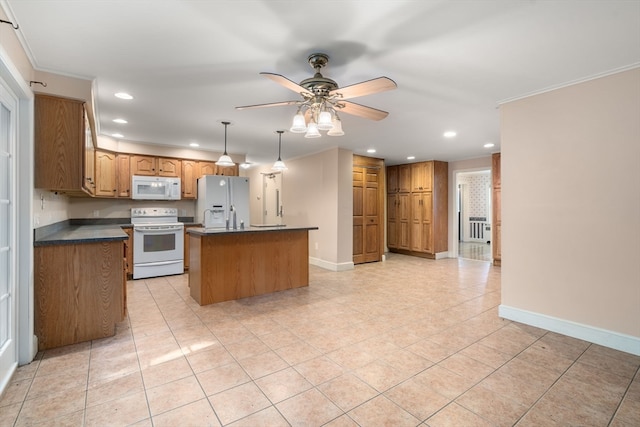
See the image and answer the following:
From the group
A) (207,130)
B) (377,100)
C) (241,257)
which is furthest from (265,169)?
(377,100)

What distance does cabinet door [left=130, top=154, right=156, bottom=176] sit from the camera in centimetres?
528

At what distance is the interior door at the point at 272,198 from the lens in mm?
7383

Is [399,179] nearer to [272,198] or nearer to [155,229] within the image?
[272,198]

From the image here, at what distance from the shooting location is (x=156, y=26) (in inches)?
76.4

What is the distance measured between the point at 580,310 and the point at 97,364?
4.05 m

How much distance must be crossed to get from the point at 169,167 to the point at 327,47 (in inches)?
176

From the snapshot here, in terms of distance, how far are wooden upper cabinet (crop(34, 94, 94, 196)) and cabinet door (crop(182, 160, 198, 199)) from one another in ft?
9.92

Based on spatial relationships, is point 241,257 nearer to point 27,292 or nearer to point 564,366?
point 27,292

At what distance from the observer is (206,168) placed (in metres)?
5.92

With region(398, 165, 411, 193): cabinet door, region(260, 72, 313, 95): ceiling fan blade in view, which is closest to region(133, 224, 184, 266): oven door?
region(260, 72, 313, 95): ceiling fan blade

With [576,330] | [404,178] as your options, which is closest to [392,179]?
[404,178]

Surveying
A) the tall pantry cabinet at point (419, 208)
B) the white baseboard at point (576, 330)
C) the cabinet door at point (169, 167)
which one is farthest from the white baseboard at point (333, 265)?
the cabinet door at point (169, 167)

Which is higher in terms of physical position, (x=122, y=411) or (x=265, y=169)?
(x=265, y=169)

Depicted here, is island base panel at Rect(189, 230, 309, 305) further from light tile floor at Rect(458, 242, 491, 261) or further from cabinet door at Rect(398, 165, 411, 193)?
light tile floor at Rect(458, 242, 491, 261)
